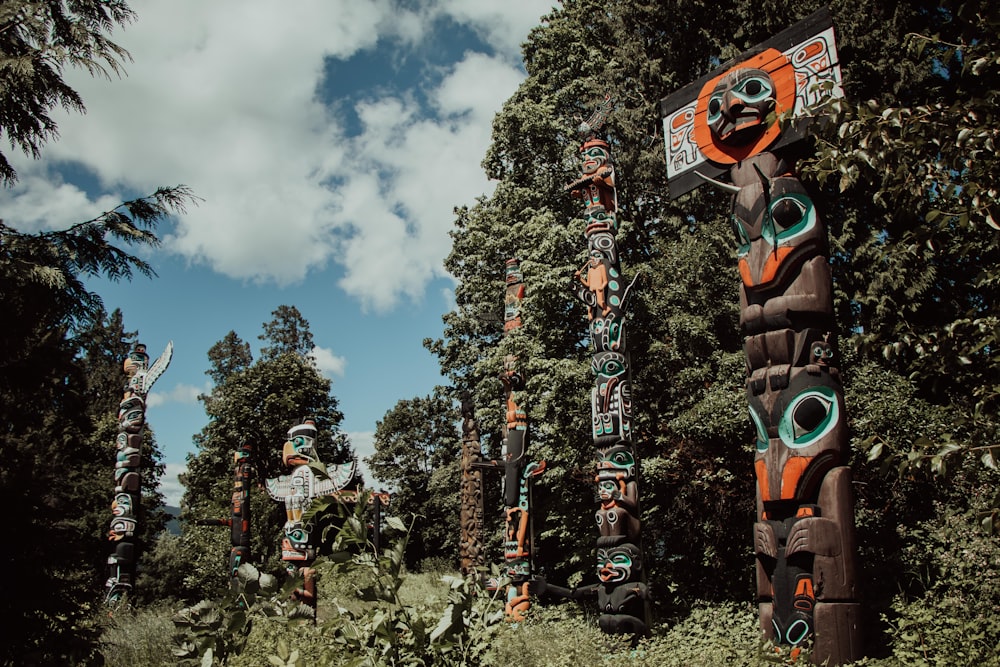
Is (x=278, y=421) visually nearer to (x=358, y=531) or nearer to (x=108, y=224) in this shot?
(x=108, y=224)

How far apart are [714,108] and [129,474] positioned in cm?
1345

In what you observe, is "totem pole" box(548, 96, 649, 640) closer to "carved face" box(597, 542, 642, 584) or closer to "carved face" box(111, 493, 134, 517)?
"carved face" box(597, 542, 642, 584)

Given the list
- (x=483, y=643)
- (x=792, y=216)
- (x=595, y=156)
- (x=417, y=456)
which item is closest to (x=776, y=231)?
(x=792, y=216)

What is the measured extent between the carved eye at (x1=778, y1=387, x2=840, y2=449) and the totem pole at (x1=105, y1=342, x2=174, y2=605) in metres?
12.8

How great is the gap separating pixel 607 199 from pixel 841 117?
278 inches

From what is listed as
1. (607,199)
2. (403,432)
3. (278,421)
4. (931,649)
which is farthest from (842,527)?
(403,432)

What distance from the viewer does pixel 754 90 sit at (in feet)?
23.0

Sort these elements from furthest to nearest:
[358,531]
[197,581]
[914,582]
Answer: [197,581] → [914,582] → [358,531]

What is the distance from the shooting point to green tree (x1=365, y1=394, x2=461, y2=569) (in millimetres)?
25234

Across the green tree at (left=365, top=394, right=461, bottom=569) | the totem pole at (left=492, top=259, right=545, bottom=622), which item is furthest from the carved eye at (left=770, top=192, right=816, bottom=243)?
the green tree at (left=365, top=394, right=461, bottom=569)

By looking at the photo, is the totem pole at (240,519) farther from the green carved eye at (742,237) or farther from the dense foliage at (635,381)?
the green carved eye at (742,237)

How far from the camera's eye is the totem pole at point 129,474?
13602mm

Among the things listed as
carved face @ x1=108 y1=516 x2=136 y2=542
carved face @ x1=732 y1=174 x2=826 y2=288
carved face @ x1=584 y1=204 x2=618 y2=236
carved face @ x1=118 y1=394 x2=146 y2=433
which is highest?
carved face @ x1=584 y1=204 x2=618 y2=236

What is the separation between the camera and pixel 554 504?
14.4 m
